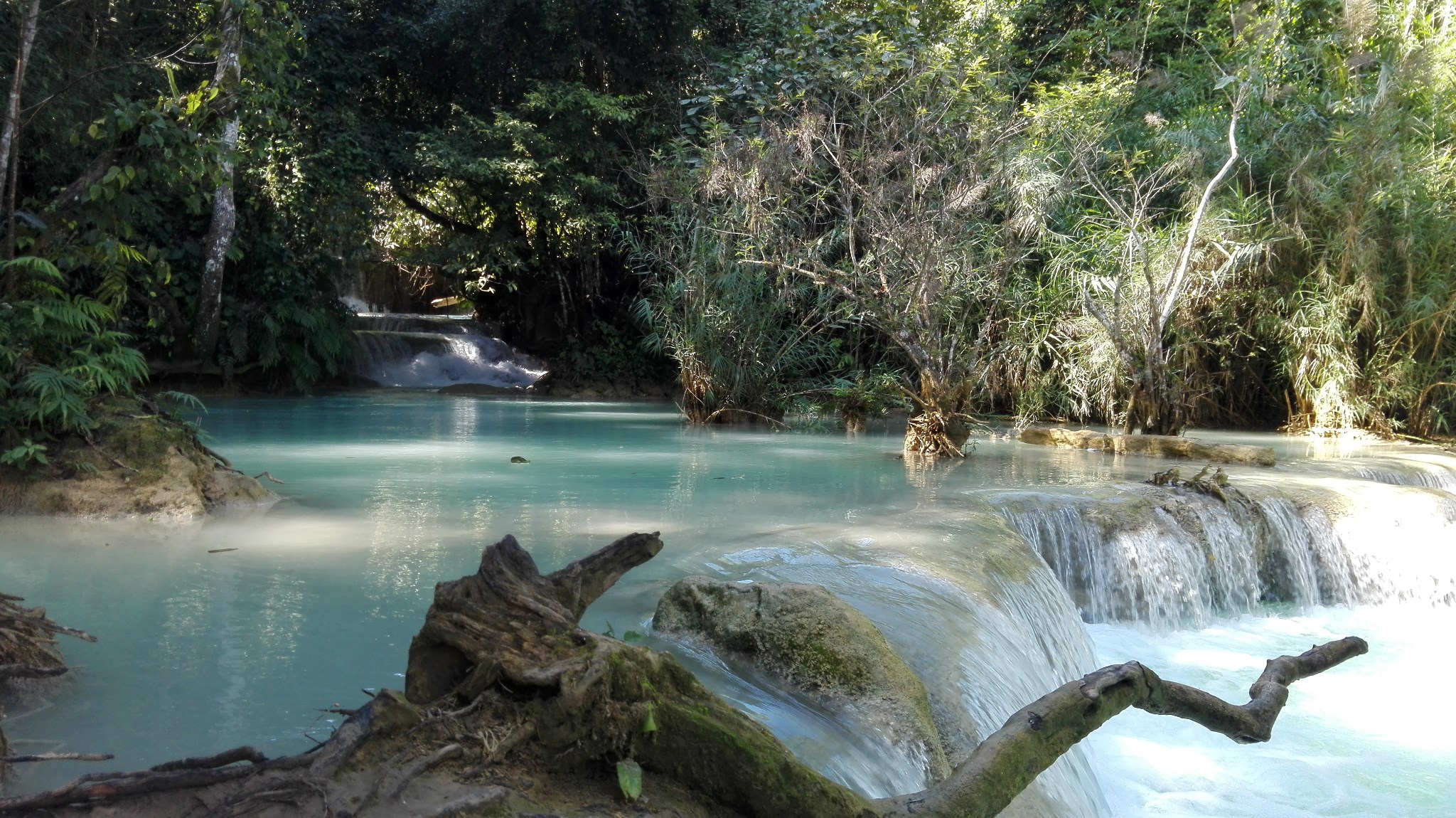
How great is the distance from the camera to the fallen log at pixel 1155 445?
30.8 ft

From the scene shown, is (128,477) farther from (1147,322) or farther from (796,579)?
(1147,322)

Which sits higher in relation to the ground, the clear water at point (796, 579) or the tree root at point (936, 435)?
the tree root at point (936, 435)

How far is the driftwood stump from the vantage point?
2055 mm

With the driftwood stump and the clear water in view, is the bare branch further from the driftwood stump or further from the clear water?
the driftwood stump

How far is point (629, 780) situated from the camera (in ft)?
7.57

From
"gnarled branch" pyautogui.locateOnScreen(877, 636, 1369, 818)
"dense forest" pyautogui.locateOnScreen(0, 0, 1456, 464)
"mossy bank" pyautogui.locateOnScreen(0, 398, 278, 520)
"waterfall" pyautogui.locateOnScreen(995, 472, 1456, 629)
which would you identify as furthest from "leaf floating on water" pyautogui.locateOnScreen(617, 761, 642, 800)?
"dense forest" pyautogui.locateOnScreen(0, 0, 1456, 464)

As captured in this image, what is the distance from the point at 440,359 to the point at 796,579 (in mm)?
16070

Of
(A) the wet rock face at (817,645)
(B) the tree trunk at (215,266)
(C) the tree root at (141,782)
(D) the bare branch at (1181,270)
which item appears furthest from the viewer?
(B) the tree trunk at (215,266)

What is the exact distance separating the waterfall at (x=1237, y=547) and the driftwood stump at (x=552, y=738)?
13.0ft

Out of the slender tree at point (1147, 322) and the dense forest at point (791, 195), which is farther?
the slender tree at point (1147, 322)

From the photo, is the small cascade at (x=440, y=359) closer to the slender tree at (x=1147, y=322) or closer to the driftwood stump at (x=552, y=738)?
the slender tree at (x=1147, y=322)

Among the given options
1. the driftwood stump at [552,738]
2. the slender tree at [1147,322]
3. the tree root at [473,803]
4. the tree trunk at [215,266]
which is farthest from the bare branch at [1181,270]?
the tree trunk at [215,266]

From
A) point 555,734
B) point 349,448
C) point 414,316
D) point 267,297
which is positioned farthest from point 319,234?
point 555,734

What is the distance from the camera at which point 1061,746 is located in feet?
7.55
